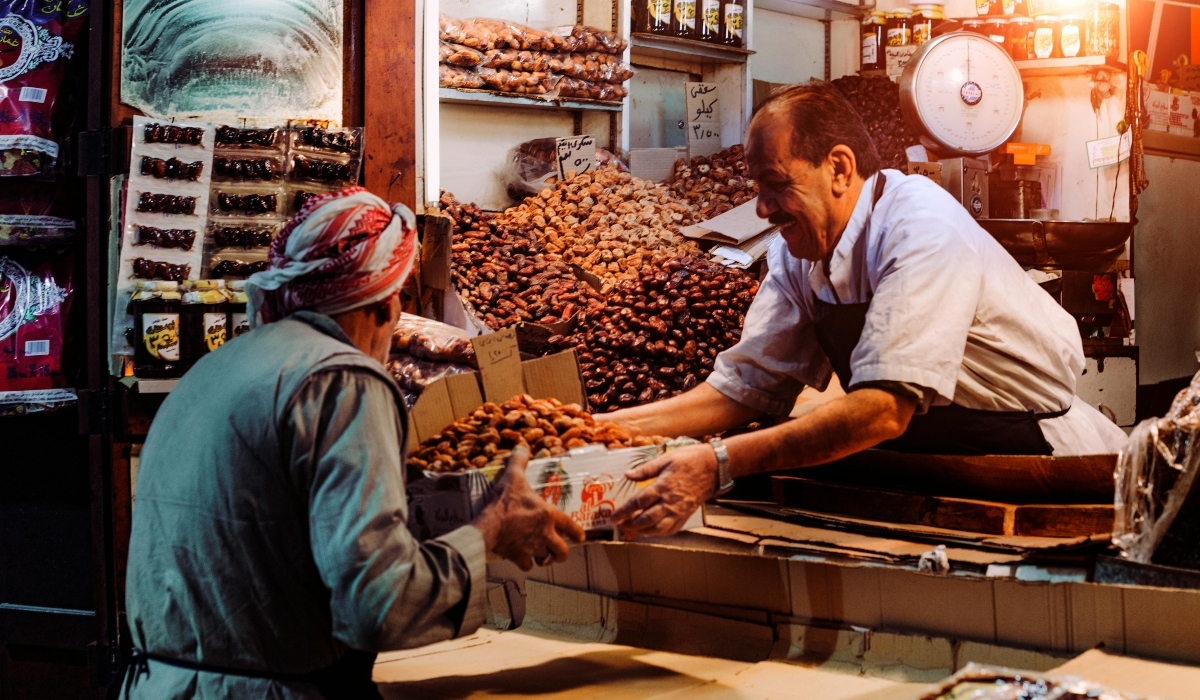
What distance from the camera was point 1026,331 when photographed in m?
2.49

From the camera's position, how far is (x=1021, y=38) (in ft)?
20.8

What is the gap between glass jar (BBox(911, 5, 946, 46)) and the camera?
22.9 feet

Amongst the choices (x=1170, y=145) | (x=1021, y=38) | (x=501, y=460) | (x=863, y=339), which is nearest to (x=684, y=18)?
(x=1021, y=38)

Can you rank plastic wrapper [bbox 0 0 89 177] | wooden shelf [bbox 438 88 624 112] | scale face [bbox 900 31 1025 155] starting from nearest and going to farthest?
plastic wrapper [bbox 0 0 89 177], scale face [bbox 900 31 1025 155], wooden shelf [bbox 438 88 624 112]

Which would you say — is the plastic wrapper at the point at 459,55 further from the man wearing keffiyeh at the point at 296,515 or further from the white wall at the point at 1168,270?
the white wall at the point at 1168,270

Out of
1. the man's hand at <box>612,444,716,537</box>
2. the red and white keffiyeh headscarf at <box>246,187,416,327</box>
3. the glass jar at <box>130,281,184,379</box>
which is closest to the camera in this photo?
the red and white keffiyeh headscarf at <box>246,187,416,327</box>

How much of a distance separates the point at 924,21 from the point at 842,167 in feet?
16.6

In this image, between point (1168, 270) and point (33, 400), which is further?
point (1168, 270)

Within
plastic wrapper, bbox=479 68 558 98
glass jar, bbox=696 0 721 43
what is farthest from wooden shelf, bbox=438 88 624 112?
glass jar, bbox=696 0 721 43

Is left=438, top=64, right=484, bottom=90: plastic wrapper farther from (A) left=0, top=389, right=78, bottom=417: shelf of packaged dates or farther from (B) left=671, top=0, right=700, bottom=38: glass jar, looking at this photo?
(A) left=0, top=389, right=78, bottom=417: shelf of packaged dates

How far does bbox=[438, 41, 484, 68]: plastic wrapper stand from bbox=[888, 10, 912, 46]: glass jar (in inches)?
112

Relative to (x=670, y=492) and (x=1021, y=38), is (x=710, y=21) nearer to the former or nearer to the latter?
(x=1021, y=38)

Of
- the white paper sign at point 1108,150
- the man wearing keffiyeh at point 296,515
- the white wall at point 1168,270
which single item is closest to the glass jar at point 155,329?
the man wearing keffiyeh at point 296,515

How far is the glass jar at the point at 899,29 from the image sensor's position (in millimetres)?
6953
